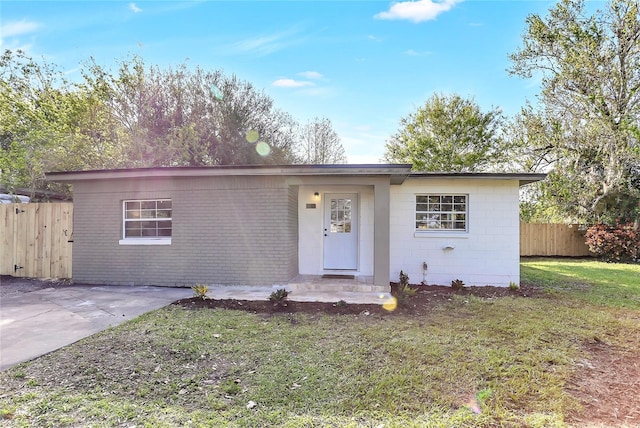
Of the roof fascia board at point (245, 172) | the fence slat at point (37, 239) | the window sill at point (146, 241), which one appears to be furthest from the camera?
the fence slat at point (37, 239)

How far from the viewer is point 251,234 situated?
7695mm

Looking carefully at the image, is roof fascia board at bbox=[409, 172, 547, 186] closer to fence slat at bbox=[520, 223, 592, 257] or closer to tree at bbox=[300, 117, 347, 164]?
fence slat at bbox=[520, 223, 592, 257]

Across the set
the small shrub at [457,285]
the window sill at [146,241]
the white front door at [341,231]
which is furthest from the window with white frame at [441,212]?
the window sill at [146,241]

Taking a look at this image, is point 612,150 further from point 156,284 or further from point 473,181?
point 156,284

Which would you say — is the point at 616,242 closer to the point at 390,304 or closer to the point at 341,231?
the point at 341,231

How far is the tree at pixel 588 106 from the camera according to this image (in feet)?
48.1

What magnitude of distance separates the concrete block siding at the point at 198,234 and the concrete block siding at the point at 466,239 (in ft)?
9.13

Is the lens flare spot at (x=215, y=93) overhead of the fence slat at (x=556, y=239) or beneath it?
overhead

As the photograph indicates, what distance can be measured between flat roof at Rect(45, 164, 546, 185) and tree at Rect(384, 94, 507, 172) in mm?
12715

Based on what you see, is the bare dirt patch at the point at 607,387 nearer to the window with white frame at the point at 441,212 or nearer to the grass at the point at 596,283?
the grass at the point at 596,283

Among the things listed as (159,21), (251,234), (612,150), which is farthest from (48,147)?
(612,150)

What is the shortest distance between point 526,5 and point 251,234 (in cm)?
1817

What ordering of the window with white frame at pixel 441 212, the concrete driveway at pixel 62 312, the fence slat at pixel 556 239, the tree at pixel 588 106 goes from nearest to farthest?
1. the concrete driveway at pixel 62 312
2. the window with white frame at pixel 441 212
3. the tree at pixel 588 106
4. the fence slat at pixel 556 239

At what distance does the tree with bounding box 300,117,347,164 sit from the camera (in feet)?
68.0
